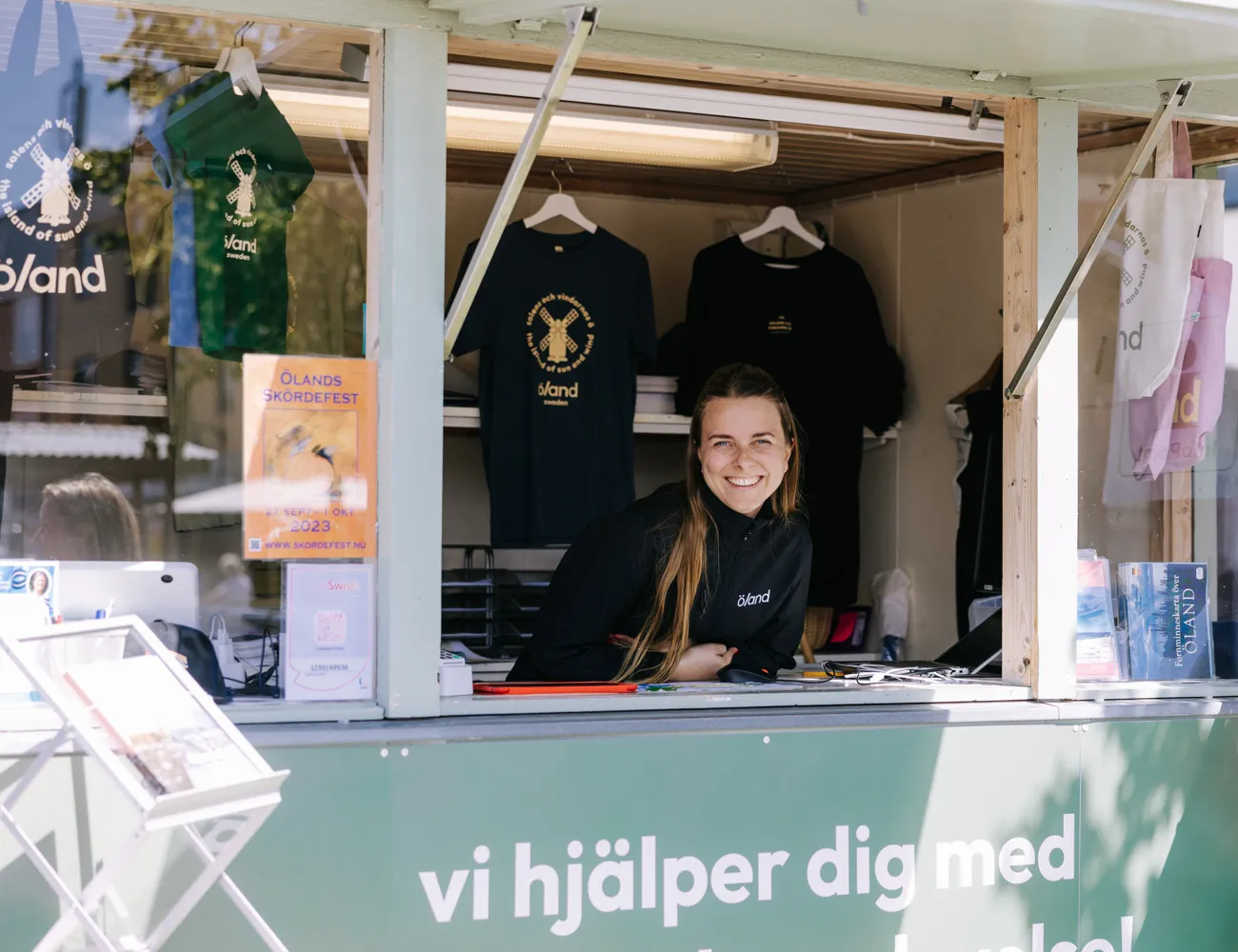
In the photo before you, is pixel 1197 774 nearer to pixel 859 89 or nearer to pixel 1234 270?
pixel 1234 270

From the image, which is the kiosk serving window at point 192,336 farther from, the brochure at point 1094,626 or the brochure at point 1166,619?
the brochure at point 1166,619

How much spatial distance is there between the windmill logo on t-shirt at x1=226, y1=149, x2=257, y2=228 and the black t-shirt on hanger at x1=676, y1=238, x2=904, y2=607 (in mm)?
2468

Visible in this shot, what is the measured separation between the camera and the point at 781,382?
20.2 feet

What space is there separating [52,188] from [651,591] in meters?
1.79

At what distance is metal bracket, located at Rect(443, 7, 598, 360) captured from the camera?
10.9ft

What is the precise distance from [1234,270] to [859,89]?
127cm

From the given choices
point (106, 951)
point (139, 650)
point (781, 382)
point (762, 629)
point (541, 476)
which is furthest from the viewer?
point (781, 382)

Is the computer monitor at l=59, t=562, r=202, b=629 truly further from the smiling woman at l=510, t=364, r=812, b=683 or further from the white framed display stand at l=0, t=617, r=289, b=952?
the smiling woman at l=510, t=364, r=812, b=683

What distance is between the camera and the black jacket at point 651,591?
418 centimetres

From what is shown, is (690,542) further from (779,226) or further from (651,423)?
(779,226)

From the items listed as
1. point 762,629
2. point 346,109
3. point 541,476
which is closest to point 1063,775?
point 762,629

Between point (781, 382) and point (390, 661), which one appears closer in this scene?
point (390, 661)

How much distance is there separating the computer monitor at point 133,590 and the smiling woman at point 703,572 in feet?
3.25

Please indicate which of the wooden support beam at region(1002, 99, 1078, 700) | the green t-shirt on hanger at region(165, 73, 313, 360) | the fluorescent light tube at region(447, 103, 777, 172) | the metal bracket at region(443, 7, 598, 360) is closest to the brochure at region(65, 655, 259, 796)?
the metal bracket at region(443, 7, 598, 360)
